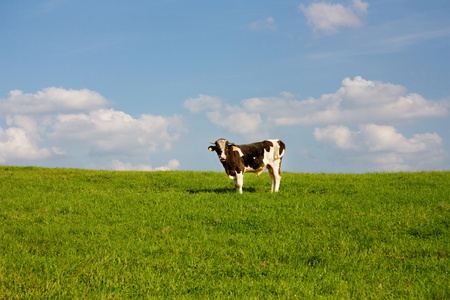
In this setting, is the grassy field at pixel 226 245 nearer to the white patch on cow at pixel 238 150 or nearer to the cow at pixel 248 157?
the cow at pixel 248 157

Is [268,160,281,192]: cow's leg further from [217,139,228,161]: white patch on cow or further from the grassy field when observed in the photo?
[217,139,228,161]: white patch on cow

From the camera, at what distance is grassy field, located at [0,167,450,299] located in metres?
7.79

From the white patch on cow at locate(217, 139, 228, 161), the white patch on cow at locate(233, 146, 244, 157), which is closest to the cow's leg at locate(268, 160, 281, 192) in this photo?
the white patch on cow at locate(233, 146, 244, 157)

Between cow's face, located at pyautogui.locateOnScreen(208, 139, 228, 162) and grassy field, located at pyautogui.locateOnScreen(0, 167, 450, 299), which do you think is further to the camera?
cow's face, located at pyautogui.locateOnScreen(208, 139, 228, 162)

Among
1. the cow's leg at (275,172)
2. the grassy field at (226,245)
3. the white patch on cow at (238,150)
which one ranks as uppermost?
the white patch on cow at (238,150)

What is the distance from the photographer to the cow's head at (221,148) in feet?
61.5

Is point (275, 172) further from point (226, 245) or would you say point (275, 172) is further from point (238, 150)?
point (226, 245)

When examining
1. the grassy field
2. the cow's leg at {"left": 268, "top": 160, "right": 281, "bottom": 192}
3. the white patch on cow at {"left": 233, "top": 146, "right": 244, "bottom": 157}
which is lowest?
the grassy field

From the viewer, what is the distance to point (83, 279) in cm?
810

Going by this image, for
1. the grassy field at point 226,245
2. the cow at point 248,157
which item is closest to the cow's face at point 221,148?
the cow at point 248,157

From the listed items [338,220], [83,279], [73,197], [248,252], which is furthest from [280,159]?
[83,279]

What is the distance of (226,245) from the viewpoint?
1041 cm

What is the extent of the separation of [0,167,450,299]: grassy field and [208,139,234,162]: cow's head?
186 cm

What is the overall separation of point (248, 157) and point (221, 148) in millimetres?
1426
